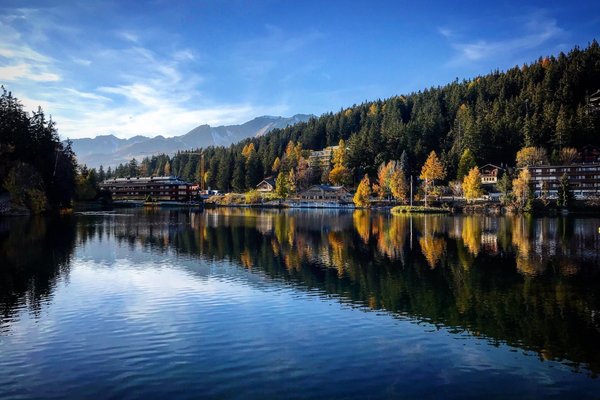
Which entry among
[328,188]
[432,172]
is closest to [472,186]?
[432,172]

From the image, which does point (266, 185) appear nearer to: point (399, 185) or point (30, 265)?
point (399, 185)

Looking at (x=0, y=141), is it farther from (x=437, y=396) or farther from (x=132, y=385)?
(x=437, y=396)

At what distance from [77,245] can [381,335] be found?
1083 inches

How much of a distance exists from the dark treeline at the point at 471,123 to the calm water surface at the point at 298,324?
72.7 m

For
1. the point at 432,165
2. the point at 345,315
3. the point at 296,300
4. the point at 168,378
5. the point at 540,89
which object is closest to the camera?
the point at 168,378

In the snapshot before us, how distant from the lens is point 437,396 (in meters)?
9.79

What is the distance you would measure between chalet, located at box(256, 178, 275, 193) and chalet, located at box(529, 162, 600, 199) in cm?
6012

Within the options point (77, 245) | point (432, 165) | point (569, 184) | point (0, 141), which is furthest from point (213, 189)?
point (77, 245)

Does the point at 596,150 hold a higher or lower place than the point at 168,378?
higher

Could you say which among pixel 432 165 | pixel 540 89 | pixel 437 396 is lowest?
pixel 437 396

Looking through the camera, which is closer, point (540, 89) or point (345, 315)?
point (345, 315)

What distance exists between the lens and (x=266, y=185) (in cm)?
12188

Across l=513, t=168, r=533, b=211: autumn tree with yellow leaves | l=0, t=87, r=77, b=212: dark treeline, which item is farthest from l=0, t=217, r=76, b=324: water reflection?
l=513, t=168, r=533, b=211: autumn tree with yellow leaves

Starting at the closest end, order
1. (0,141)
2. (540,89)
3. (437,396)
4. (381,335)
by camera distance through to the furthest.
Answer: (437,396)
(381,335)
(0,141)
(540,89)
